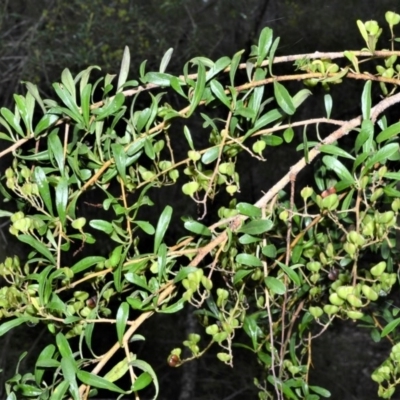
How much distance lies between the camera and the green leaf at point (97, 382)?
0.43 m

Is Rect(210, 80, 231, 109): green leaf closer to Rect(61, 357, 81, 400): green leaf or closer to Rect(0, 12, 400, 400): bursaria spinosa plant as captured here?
Rect(0, 12, 400, 400): bursaria spinosa plant

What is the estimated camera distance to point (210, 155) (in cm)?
51

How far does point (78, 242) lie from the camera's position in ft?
4.05

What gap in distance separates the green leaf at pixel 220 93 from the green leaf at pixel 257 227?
91mm

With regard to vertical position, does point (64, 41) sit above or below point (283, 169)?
above

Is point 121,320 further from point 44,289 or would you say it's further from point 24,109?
point 24,109

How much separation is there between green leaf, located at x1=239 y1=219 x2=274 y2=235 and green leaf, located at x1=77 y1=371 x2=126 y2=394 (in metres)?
0.13

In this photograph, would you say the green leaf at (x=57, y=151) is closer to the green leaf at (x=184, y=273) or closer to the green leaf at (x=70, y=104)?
the green leaf at (x=70, y=104)

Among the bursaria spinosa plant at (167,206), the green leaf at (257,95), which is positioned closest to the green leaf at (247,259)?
the bursaria spinosa plant at (167,206)

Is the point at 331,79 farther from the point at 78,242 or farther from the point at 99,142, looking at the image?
the point at 78,242

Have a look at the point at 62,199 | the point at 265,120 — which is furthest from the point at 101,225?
the point at 265,120

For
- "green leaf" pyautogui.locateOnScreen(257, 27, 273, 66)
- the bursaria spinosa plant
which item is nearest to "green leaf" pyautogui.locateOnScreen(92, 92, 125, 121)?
the bursaria spinosa plant

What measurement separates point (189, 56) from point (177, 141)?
161mm

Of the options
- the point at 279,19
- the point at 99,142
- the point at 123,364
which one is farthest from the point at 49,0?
the point at 123,364
